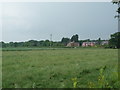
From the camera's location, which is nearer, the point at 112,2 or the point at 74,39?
the point at 112,2

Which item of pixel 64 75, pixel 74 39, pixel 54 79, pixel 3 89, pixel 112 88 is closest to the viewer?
pixel 112 88

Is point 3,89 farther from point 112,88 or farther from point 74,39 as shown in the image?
point 74,39

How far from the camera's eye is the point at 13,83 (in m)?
8.23

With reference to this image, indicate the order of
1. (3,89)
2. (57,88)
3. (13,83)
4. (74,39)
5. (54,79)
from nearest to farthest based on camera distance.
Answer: (57,88), (3,89), (13,83), (54,79), (74,39)

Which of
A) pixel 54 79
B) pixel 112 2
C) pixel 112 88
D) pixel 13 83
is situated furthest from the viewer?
pixel 112 2

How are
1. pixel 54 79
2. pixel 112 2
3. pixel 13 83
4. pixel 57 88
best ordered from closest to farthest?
pixel 57 88 < pixel 13 83 < pixel 54 79 < pixel 112 2

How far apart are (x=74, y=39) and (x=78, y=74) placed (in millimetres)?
104255

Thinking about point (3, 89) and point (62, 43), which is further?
point (62, 43)

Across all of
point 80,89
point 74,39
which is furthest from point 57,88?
point 74,39

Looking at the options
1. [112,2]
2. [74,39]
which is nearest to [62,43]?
[74,39]

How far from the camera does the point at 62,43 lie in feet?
380

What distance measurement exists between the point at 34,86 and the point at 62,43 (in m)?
108

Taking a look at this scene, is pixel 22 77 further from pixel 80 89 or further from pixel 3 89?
pixel 80 89

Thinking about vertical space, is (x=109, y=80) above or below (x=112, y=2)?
below
